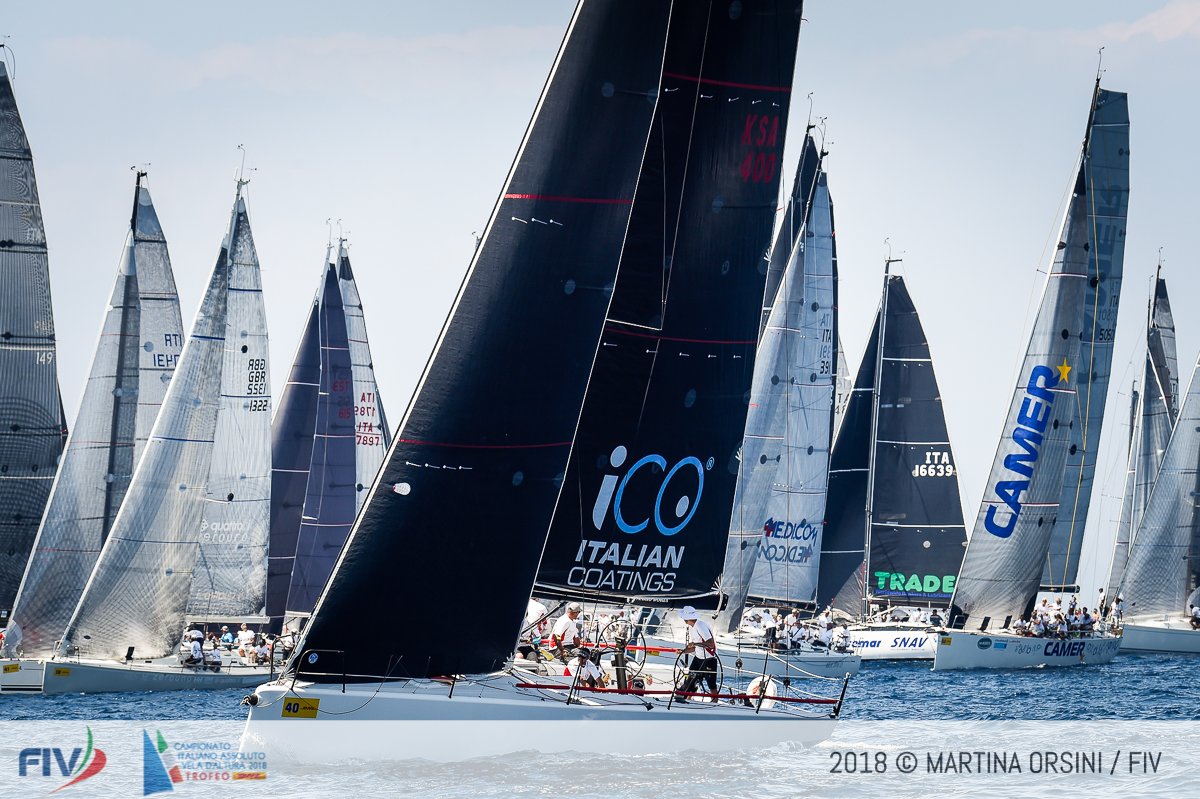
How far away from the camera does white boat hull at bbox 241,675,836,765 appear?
1355 centimetres

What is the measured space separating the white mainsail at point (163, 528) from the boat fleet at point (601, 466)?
0.26 feet

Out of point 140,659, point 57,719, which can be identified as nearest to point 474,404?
point 57,719

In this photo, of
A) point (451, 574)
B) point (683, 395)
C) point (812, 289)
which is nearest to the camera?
point (451, 574)

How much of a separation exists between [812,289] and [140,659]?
1899 centimetres

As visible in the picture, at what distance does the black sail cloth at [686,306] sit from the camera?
17.7 m

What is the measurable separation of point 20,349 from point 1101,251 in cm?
2668

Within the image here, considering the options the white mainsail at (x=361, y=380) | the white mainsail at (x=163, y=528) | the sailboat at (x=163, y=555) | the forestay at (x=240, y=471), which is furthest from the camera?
the white mainsail at (x=361, y=380)

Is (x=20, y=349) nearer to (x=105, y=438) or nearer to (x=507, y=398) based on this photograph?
(x=105, y=438)

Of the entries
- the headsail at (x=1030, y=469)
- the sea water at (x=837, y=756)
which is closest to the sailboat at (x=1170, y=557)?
the headsail at (x=1030, y=469)

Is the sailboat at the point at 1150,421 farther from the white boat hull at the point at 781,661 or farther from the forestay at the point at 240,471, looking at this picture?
the forestay at the point at 240,471

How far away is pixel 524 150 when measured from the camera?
15.6 metres

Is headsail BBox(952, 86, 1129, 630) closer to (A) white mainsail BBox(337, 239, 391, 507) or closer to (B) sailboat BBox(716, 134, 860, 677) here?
(B) sailboat BBox(716, 134, 860, 677)

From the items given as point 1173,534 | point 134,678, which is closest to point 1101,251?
point 1173,534

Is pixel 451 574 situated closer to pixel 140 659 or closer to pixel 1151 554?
pixel 140 659
